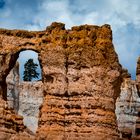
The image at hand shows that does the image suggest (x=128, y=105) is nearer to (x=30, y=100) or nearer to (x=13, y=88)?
(x=30, y=100)

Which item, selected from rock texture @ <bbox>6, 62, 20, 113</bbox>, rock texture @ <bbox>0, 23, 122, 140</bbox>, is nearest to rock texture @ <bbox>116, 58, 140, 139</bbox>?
rock texture @ <bbox>6, 62, 20, 113</bbox>

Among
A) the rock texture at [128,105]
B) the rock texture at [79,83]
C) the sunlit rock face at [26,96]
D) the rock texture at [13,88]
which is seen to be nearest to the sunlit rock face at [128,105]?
the rock texture at [128,105]

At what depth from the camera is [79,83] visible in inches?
1766

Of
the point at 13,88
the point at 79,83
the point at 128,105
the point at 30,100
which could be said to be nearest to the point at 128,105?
the point at 128,105

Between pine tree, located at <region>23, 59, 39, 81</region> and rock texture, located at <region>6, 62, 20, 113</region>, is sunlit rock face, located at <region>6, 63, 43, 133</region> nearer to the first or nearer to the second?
rock texture, located at <region>6, 62, 20, 113</region>

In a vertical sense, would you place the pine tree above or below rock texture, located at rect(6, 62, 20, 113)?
above

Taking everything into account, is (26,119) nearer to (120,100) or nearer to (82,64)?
(120,100)

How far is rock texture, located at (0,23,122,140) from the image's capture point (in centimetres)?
4391

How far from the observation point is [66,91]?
4512 cm

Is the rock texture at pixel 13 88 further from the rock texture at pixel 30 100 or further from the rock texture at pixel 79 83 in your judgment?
the rock texture at pixel 79 83

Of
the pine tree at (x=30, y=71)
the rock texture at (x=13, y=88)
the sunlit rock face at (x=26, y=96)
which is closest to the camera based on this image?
the rock texture at (x=13, y=88)

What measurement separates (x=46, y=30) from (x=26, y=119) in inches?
1051

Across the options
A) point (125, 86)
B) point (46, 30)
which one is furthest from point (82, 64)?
point (125, 86)

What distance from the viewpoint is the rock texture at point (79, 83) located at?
43906mm
